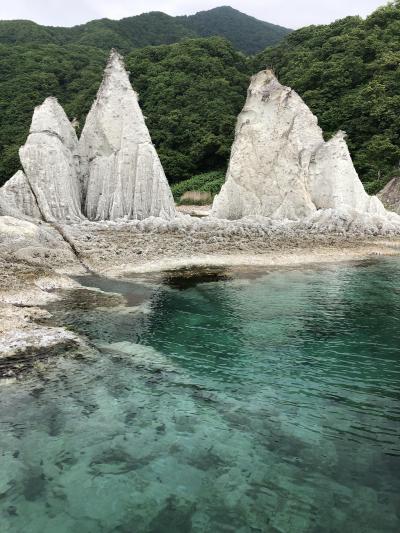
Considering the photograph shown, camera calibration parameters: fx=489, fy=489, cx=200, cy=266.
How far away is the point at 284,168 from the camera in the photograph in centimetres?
3325

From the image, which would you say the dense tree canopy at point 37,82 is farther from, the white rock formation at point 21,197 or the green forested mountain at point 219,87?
the white rock formation at point 21,197

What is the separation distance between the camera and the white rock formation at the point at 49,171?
95.3ft

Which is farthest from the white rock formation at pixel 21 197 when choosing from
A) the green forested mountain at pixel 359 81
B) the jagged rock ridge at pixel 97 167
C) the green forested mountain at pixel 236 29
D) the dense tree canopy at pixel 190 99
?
the green forested mountain at pixel 236 29

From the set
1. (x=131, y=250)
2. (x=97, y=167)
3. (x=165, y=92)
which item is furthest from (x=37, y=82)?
(x=131, y=250)

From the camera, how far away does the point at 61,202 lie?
96.2 feet

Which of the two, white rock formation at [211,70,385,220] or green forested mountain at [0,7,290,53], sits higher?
green forested mountain at [0,7,290,53]

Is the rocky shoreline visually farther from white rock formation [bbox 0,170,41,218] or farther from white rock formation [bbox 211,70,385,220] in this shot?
white rock formation [bbox 211,70,385,220]

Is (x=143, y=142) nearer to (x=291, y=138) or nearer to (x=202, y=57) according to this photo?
(x=291, y=138)

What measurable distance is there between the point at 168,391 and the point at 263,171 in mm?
26101

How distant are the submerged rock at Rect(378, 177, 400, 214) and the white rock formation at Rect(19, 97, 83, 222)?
999 inches

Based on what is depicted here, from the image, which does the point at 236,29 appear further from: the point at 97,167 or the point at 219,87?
the point at 97,167

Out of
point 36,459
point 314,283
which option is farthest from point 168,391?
point 314,283

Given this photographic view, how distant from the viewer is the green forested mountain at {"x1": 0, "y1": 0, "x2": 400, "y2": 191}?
54.0 meters

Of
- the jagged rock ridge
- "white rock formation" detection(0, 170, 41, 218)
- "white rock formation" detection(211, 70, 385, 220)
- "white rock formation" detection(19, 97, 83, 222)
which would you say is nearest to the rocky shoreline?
"white rock formation" detection(19, 97, 83, 222)
